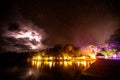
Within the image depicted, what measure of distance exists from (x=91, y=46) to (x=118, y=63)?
46.5 metres

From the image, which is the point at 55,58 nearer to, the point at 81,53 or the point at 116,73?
the point at 81,53

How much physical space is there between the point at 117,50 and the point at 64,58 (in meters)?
51.5

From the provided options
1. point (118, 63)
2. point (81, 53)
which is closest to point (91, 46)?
point (81, 53)

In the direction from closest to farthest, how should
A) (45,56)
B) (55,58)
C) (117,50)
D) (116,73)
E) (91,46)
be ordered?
(116,73) → (117,50) → (91,46) → (55,58) → (45,56)

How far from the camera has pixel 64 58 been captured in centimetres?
8269

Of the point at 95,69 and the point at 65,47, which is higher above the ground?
the point at 65,47

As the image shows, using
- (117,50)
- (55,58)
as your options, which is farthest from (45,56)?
(117,50)

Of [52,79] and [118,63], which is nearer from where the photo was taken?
[118,63]

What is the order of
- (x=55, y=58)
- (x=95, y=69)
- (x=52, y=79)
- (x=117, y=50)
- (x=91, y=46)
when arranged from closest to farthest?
(x=95, y=69) → (x=52, y=79) → (x=117, y=50) → (x=91, y=46) → (x=55, y=58)

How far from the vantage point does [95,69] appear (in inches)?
884

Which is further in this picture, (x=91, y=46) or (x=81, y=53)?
(x=81, y=53)

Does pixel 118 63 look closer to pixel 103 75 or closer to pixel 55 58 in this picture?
pixel 103 75

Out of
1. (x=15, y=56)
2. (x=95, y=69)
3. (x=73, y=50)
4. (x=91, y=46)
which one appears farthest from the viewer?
(x=15, y=56)

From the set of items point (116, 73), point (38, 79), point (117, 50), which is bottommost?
point (38, 79)
